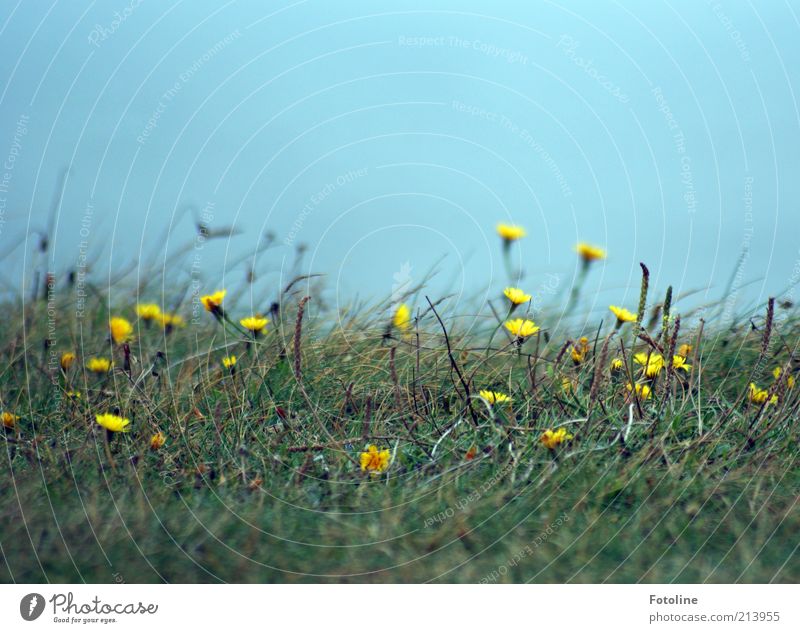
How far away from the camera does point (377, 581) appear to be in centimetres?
206

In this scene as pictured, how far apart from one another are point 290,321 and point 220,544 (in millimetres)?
1088

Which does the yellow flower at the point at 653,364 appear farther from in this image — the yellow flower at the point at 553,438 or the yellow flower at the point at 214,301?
the yellow flower at the point at 214,301

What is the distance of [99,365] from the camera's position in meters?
2.70

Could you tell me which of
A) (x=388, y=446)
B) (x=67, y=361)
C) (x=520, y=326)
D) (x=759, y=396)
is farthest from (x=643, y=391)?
(x=67, y=361)

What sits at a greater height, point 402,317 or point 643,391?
point 402,317

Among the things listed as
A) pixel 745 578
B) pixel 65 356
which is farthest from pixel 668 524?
pixel 65 356

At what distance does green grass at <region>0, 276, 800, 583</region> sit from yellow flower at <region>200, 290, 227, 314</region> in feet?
0.31

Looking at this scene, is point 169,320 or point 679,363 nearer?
point 679,363

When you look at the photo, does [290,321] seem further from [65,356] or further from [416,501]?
[416,501]

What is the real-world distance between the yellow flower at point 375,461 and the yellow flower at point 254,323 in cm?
70

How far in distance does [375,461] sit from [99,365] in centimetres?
86

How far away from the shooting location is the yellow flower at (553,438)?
231 centimetres

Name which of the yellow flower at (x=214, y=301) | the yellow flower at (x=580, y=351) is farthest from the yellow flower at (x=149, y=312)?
the yellow flower at (x=580, y=351)

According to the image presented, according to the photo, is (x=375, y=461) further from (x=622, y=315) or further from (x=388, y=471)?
(x=622, y=315)
